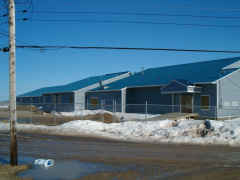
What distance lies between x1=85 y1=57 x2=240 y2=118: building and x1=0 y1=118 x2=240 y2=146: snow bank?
13.5 feet

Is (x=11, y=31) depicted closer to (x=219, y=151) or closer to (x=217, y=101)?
(x=219, y=151)

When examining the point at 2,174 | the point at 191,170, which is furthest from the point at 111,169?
the point at 2,174

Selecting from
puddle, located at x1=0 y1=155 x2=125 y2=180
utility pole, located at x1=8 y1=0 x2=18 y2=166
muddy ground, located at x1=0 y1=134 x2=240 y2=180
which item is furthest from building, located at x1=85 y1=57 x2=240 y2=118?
utility pole, located at x1=8 y1=0 x2=18 y2=166

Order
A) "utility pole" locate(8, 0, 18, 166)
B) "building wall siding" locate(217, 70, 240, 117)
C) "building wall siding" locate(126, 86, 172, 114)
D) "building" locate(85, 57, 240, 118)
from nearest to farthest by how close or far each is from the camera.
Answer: "utility pole" locate(8, 0, 18, 166) → "building wall siding" locate(217, 70, 240, 117) → "building" locate(85, 57, 240, 118) → "building wall siding" locate(126, 86, 172, 114)

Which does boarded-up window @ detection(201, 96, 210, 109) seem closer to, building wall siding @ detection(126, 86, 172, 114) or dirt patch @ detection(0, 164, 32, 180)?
building wall siding @ detection(126, 86, 172, 114)

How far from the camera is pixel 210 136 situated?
15.5 metres

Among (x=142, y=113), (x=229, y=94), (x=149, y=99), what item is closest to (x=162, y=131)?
(x=229, y=94)

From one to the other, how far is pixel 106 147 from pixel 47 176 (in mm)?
5361

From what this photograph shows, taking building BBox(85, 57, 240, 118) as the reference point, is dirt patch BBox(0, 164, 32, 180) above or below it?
below

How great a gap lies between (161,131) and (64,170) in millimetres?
9557

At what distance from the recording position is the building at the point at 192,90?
86.6ft

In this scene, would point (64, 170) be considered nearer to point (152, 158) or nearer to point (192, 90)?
point (152, 158)

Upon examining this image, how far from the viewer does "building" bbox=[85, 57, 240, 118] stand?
2639 cm

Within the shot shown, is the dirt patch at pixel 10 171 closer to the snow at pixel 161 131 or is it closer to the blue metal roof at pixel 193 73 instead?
the snow at pixel 161 131
